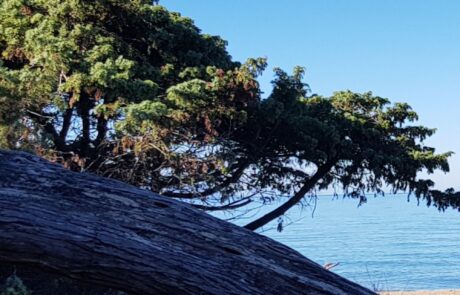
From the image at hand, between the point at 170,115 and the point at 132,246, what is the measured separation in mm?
6265

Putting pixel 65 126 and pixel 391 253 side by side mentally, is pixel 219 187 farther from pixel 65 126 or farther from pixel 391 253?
pixel 391 253

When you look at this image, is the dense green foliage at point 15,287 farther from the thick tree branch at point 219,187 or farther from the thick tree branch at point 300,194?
the thick tree branch at point 300,194

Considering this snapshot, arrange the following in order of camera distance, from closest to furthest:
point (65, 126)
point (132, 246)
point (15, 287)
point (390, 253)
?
point (132, 246)
point (15, 287)
point (65, 126)
point (390, 253)

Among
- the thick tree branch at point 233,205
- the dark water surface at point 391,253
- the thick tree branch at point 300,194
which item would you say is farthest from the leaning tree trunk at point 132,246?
the dark water surface at point 391,253

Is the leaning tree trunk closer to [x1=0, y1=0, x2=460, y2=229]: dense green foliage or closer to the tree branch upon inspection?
[x1=0, y1=0, x2=460, y2=229]: dense green foliage

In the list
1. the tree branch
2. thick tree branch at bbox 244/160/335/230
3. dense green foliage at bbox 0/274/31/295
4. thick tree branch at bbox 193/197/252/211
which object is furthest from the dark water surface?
dense green foliage at bbox 0/274/31/295

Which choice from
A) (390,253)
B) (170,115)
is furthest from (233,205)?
(390,253)

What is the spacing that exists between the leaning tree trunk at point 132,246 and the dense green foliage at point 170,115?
4.82 m

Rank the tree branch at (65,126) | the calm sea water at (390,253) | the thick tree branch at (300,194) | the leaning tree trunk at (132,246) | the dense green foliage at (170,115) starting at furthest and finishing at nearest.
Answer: the calm sea water at (390,253) → the thick tree branch at (300,194) → the tree branch at (65,126) → the dense green foliage at (170,115) → the leaning tree trunk at (132,246)

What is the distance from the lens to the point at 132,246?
267 centimetres

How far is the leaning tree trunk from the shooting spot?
8.64 feet

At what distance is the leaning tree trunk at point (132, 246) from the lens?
263 centimetres

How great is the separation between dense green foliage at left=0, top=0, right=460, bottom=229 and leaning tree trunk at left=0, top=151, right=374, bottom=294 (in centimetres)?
482

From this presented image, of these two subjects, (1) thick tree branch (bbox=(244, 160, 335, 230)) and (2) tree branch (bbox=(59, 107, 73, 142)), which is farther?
(1) thick tree branch (bbox=(244, 160, 335, 230))
